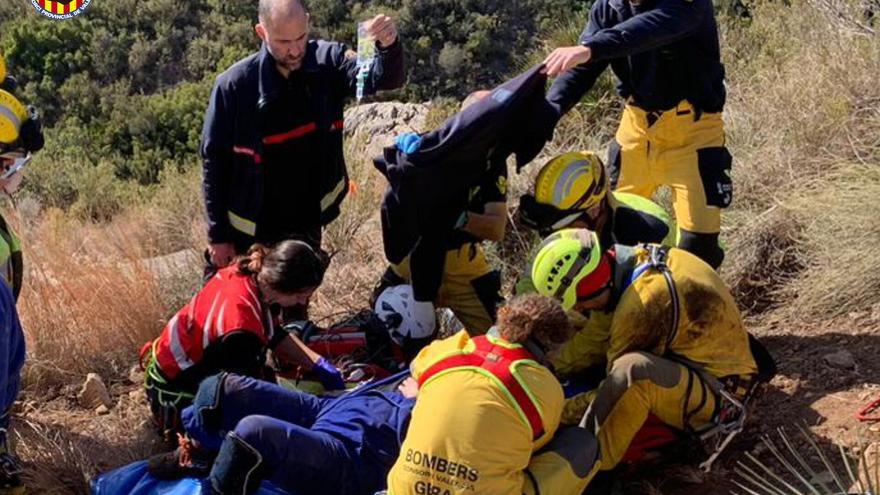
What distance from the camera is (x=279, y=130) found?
5223 mm

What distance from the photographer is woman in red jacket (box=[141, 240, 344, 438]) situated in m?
4.39

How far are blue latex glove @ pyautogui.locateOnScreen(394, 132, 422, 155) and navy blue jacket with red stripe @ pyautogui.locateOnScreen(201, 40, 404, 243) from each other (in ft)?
1.03

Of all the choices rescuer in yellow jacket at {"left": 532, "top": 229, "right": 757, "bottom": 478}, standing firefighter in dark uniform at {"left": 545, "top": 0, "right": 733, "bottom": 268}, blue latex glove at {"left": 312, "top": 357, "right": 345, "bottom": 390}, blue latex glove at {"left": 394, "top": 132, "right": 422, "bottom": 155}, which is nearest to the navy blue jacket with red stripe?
blue latex glove at {"left": 394, "top": 132, "right": 422, "bottom": 155}

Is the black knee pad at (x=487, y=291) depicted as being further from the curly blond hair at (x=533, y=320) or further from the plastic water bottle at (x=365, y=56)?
the curly blond hair at (x=533, y=320)

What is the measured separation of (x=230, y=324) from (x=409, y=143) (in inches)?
47.3

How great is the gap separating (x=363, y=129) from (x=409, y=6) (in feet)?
37.4

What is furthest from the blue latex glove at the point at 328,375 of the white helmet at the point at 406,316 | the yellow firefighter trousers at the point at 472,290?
the yellow firefighter trousers at the point at 472,290

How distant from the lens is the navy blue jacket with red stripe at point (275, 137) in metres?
5.12

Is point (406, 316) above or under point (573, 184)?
under

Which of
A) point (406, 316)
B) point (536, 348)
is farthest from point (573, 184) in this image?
point (536, 348)

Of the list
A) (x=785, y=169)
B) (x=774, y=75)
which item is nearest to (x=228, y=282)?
(x=785, y=169)

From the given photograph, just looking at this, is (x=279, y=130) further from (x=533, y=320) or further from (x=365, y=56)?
(x=533, y=320)

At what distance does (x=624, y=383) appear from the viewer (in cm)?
432

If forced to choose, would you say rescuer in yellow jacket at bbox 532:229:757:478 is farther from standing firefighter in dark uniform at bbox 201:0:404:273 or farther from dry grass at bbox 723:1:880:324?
dry grass at bbox 723:1:880:324
